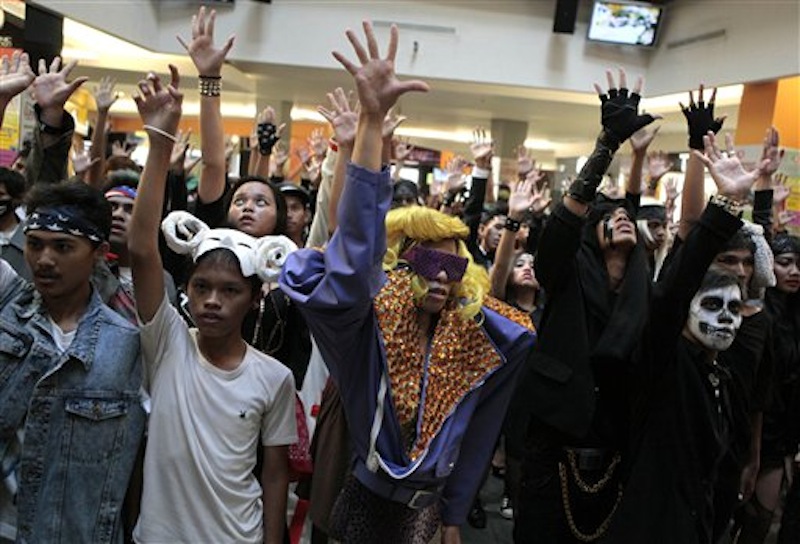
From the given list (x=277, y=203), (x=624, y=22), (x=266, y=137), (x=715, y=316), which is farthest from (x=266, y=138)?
(x=624, y=22)

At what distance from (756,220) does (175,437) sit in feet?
10.6

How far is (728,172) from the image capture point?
2.19 m

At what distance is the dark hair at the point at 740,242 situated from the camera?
246cm

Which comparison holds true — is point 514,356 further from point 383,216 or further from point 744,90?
point 744,90

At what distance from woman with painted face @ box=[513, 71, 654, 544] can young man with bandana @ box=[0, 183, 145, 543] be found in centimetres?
140

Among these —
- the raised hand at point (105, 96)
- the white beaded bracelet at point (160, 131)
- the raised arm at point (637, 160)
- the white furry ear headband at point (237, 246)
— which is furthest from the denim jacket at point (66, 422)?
the raised arm at point (637, 160)

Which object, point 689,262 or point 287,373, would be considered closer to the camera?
point 287,373

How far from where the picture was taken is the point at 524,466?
8.28ft

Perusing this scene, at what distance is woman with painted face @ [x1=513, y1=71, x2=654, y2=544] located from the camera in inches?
90.2

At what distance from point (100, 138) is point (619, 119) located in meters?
2.52

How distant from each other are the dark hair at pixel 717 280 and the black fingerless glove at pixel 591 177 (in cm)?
50

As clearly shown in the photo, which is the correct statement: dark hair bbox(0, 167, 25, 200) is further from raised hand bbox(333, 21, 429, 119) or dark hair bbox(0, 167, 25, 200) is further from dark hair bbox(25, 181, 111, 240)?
raised hand bbox(333, 21, 429, 119)

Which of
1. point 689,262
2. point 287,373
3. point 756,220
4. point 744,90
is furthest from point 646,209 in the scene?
point 744,90

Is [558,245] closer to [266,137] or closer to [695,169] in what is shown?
[695,169]
